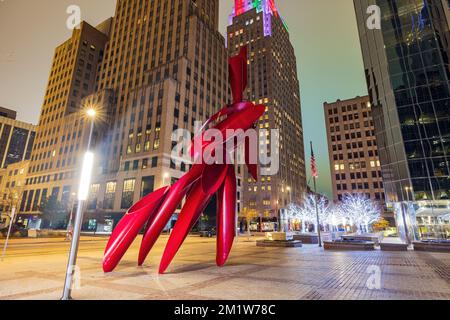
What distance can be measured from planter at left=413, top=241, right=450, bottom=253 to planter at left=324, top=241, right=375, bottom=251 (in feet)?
11.0

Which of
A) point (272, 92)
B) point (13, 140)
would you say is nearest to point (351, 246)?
point (272, 92)

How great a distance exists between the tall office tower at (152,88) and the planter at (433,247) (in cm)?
3733

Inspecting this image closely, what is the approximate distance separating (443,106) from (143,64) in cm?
5984

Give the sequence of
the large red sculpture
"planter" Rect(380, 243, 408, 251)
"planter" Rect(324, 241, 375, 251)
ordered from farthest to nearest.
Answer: "planter" Rect(324, 241, 375, 251) < "planter" Rect(380, 243, 408, 251) < the large red sculpture

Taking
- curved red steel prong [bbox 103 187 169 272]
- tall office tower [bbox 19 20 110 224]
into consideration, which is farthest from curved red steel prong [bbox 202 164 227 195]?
tall office tower [bbox 19 20 110 224]

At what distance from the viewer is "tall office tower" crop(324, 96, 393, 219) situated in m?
78.8

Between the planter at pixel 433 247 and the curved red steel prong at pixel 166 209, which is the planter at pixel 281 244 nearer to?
the planter at pixel 433 247

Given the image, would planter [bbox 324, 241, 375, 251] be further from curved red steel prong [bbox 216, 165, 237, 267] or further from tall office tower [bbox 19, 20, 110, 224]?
tall office tower [bbox 19, 20, 110, 224]

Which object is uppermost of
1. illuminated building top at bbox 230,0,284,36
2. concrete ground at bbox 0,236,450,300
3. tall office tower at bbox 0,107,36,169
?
illuminated building top at bbox 230,0,284,36

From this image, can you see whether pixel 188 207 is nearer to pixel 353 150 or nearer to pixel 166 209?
pixel 166 209

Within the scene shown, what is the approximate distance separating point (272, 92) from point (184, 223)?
101679mm

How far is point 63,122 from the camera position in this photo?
70.6 meters

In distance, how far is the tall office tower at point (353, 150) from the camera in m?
78.8

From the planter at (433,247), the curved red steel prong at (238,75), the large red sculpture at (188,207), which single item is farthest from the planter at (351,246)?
the curved red steel prong at (238,75)
